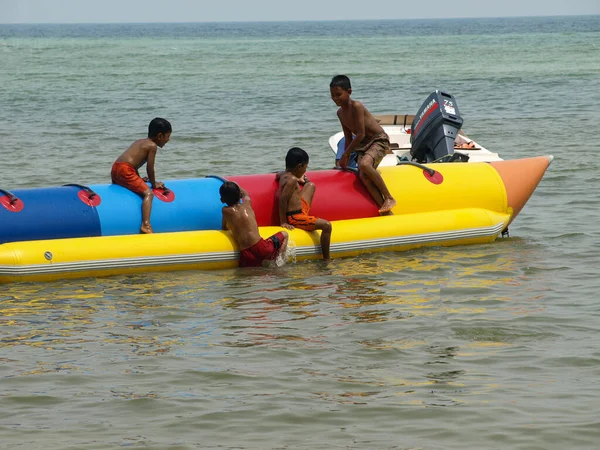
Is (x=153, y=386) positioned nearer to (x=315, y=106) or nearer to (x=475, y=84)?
(x=315, y=106)

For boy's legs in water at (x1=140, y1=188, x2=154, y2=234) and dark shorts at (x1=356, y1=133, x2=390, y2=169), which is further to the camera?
dark shorts at (x1=356, y1=133, x2=390, y2=169)

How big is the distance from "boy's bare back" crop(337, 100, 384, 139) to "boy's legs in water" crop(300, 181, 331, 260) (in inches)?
26.3

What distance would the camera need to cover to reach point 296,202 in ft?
28.1

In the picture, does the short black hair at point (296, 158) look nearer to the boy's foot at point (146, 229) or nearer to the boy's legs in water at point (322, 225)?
the boy's legs in water at point (322, 225)

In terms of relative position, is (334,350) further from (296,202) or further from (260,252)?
(296,202)

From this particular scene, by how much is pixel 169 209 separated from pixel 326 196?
4.65ft


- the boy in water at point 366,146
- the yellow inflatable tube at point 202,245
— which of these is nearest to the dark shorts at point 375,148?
the boy in water at point 366,146

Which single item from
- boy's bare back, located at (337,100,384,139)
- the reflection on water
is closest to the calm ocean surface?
the reflection on water

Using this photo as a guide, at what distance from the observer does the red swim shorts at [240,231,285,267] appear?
826cm

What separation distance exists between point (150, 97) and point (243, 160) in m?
11.7

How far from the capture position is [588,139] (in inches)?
627

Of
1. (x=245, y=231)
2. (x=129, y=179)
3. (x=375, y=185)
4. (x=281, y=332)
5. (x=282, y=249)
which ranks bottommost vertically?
(x=281, y=332)

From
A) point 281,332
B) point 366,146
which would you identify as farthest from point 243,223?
point 281,332

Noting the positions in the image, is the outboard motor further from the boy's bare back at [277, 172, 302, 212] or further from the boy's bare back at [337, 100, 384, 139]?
the boy's bare back at [277, 172, 302, 212]
